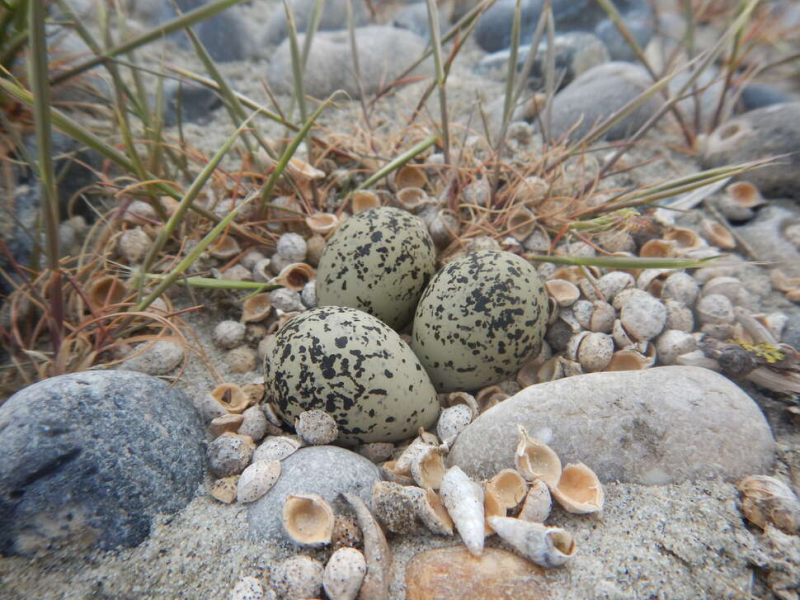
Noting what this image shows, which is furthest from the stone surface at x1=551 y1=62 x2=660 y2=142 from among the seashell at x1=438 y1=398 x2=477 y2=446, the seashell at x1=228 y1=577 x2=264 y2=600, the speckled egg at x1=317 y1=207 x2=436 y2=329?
the seashell at x1=228 y1=577 x2=264 y2=600

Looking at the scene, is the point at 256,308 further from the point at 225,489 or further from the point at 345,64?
the point at 345,64

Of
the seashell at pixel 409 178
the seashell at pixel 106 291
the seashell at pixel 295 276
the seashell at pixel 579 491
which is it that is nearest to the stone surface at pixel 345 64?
the seashell at pixel 409 178

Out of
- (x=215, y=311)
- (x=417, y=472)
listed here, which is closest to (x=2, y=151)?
(x=215, y=311)

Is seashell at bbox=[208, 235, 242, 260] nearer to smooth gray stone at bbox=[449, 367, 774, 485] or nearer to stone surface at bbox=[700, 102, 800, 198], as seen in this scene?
smooth gray stone at bbox=[449, 367, 774, 485]

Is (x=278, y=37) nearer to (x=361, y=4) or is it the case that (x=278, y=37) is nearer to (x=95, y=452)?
(x=361, y=4)

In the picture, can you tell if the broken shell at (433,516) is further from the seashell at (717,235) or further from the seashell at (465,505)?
the seashell at (717,235)
